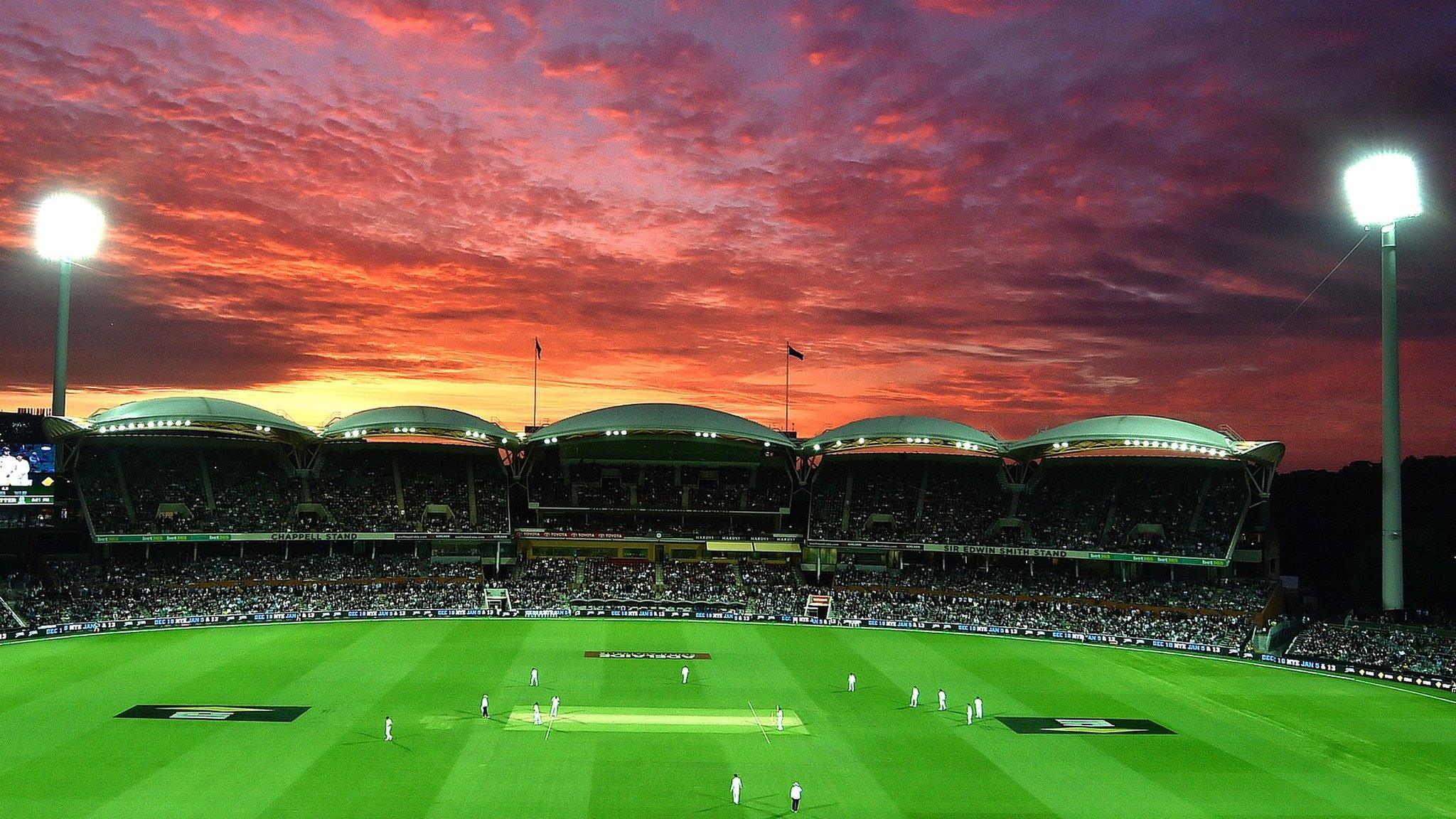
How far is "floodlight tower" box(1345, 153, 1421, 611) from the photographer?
49312mm

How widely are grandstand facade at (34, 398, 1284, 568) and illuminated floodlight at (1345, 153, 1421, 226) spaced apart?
19665 mm

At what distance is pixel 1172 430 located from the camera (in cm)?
6712

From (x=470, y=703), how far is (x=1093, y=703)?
24776mm

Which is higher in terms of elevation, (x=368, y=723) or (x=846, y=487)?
(x=846, y=487)

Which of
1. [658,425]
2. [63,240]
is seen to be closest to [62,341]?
[63,240]

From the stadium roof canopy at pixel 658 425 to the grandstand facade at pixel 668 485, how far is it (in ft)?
0.65

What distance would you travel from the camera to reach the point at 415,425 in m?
70.8

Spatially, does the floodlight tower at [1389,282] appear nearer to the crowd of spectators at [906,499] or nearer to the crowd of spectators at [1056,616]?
the crowd of spectators at [1056,616]

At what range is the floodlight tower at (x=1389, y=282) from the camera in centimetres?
4931

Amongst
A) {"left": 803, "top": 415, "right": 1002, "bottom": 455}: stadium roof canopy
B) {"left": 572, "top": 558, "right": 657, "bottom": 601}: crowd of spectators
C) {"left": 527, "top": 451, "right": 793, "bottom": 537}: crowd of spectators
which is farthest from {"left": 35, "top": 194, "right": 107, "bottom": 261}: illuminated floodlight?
{"left": 803, "top": 415, "right": 1002, "bottom": 455}: stadium roof canopy

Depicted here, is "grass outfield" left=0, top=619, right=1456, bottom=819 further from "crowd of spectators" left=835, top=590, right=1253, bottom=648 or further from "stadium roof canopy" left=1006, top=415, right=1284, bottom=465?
"stadium roof canopy" left=1006, top=415, right=1284, bottom=465

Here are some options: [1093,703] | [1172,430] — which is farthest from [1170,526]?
Result: [1093,703]

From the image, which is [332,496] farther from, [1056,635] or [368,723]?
[1056,635]

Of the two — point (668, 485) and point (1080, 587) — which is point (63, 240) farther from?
point (1080, 587)
